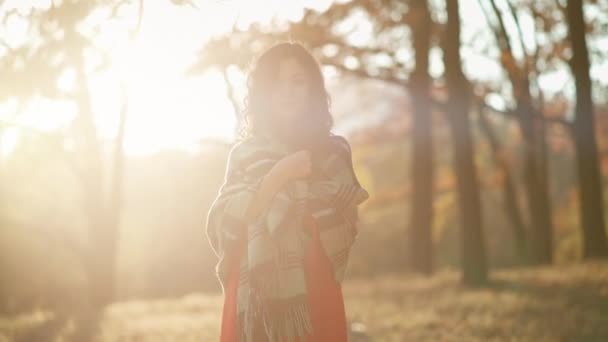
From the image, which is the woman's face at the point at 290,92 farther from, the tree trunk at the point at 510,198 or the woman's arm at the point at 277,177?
the tree trunk at the point at 510,198

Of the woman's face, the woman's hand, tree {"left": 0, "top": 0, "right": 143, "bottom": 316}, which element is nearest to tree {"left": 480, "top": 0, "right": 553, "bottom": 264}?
tree {"left": 0, "top": 0, "right": 143, "bottom": 316}

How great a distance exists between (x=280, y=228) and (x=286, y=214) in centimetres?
8

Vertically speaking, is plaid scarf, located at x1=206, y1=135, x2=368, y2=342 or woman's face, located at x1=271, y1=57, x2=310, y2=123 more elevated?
woman's face, located at x1=271, y1=57, x2=310, y2=123

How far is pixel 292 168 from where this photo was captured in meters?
3.89

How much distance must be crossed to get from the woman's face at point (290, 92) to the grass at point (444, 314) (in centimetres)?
446

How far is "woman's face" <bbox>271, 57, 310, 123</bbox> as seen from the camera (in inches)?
159

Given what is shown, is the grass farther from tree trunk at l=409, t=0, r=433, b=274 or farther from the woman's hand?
the woman's hand

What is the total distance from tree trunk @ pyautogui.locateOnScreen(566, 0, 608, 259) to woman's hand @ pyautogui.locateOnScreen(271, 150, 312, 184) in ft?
36.5

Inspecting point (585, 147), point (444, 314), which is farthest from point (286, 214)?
point (585, 147)

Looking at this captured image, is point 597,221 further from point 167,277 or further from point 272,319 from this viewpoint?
point 167,277

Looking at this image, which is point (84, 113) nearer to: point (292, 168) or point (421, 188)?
point (421, 188)

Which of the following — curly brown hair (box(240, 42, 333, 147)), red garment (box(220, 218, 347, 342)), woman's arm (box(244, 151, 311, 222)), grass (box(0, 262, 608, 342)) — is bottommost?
grass (box(0, 262, 608, 342))

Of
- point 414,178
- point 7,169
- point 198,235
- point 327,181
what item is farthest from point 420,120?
point 198,235

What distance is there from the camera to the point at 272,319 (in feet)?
12.6
